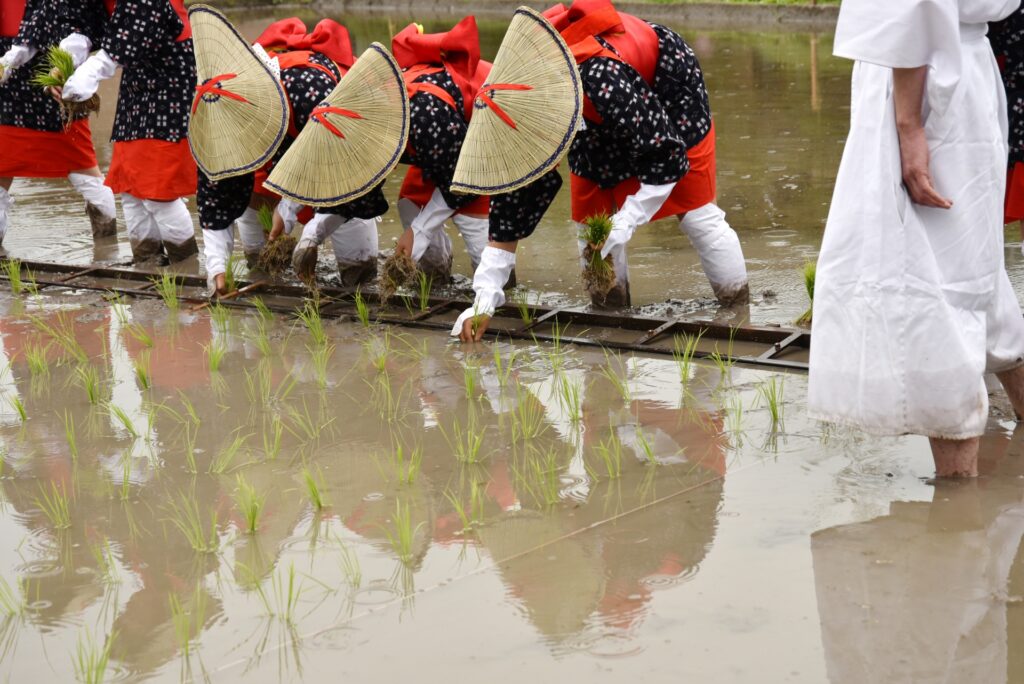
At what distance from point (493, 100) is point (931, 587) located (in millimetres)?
2342

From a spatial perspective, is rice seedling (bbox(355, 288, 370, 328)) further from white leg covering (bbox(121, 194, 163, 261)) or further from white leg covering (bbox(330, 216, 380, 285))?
white leg covering (bbox(121, 194, 163, 261))

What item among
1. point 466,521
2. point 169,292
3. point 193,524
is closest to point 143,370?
point 169,292

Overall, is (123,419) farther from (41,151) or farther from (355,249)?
(41,151)

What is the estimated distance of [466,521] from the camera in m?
3.06

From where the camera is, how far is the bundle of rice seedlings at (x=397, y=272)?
16.2ft

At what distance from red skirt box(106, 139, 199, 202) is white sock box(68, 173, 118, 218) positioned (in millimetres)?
686

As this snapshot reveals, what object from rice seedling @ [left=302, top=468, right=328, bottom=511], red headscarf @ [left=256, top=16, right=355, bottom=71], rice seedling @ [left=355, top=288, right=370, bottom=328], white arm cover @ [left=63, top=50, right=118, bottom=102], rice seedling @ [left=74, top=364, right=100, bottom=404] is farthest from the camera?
white arm cover @ [left=63, top=50, right=118, bottom=102]

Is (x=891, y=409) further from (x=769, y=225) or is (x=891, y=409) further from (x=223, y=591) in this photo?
(x=769, y=225)

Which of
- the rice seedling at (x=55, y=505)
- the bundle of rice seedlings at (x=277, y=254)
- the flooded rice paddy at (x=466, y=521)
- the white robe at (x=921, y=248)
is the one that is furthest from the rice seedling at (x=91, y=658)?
the bundle of rice seedlings at (x=277, y=254)

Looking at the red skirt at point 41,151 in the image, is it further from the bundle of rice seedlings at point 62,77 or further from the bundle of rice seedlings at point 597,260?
the bundle of rice seedlings at point 597,260

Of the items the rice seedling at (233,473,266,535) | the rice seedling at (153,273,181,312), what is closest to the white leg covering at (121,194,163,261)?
the rice seedling at (153,273,181,312)

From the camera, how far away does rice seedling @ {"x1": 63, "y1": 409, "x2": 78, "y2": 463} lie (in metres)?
3.70

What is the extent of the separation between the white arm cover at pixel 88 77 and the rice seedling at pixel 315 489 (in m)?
2.93

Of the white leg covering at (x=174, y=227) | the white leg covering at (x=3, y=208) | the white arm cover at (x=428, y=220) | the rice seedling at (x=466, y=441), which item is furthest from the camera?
the white leg covering at (x=3, y=208)
